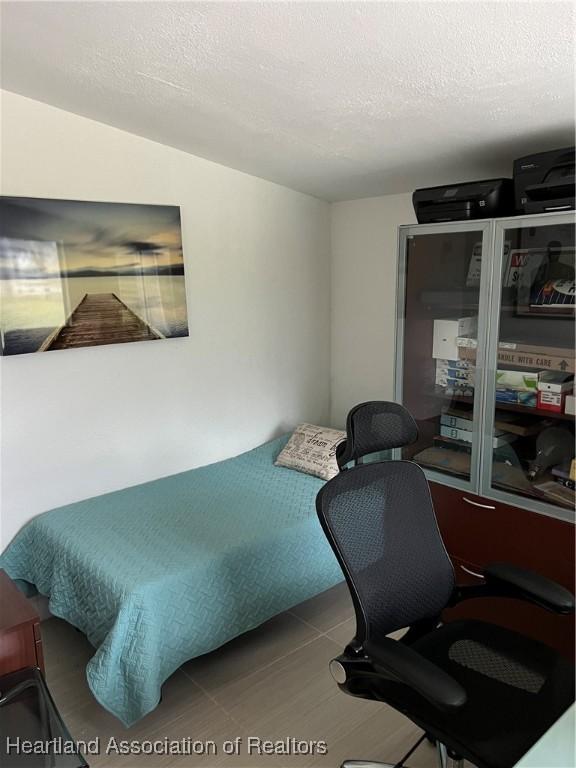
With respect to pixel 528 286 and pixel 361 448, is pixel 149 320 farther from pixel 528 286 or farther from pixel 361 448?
pixel 528 286

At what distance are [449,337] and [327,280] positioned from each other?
142 cm

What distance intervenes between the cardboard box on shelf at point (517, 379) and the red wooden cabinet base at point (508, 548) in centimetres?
51

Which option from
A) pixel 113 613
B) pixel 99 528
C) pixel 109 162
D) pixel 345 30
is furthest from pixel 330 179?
pixel 113 613

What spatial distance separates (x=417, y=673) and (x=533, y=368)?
1.48 metres

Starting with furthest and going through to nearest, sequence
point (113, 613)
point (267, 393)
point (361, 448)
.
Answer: point (267, 393) < point (113, 613) < point (361, 448)

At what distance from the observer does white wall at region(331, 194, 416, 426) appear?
3547mm

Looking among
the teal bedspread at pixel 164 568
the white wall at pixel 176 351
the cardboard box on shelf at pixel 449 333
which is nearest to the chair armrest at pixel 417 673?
the teal bedspread at pixel 164 568

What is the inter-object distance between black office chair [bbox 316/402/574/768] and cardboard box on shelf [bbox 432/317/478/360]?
0.83 metres

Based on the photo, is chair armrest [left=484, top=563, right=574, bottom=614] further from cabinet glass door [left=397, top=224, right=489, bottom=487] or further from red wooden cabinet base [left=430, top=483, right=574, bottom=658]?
cabinet glass door [left=397, top=224, right=489, bottom=487]

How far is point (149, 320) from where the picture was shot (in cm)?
309

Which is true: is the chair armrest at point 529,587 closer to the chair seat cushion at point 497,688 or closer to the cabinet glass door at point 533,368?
the chair seat cushion at point 497,688

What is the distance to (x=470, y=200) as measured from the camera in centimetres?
247

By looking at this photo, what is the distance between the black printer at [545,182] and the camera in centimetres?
217

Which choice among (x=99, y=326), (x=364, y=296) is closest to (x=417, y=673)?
(x=99, y=326)
